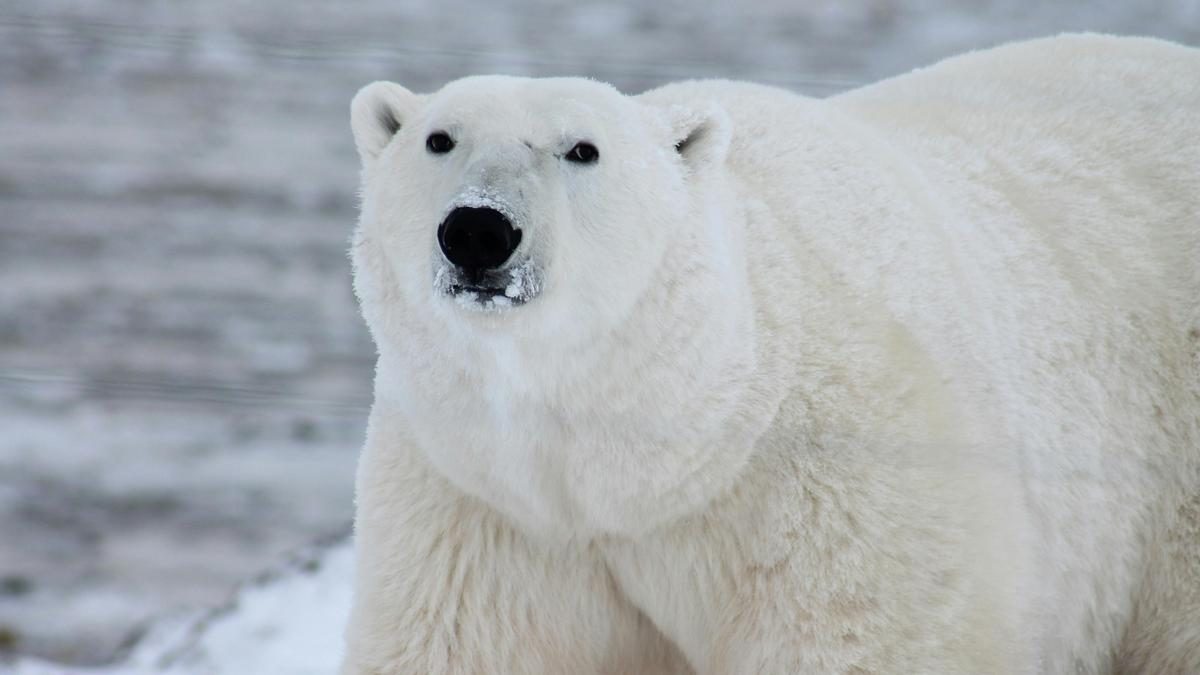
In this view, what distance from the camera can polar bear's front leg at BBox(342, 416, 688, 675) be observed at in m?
2.43

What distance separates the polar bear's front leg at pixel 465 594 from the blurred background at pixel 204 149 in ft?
0.87

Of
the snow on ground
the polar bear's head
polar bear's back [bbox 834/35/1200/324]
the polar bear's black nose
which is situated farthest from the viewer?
the snow on ground

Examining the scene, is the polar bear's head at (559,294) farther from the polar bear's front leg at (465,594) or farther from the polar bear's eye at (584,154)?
the polar bear's front leg at (465,594)

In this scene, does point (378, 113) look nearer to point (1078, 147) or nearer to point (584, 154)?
point (584, 154)

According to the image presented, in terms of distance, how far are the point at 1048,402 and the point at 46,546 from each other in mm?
3287

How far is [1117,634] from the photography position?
9.48 feet

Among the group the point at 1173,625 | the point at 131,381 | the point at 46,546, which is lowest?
the point at 1173,625

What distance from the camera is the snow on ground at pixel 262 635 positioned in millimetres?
3588

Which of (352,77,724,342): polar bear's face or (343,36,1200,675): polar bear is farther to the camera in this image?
(343,36,1200,675): polar bear

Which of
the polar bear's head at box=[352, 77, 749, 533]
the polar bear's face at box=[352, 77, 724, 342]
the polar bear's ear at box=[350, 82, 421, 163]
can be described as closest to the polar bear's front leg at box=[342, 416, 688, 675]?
the polar bear's head at box=[352, 77, 749, 533]

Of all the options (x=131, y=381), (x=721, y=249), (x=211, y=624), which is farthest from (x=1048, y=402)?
(x=211, y=624)

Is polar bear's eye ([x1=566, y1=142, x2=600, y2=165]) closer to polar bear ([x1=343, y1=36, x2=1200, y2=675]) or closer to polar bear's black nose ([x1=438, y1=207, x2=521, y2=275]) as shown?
polar bear ([x1=343, y1=36, x2=1200, y2=675])

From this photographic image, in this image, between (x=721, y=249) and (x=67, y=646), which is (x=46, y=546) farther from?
(x=721, y=249)

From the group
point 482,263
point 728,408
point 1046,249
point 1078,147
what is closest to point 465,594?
point 728,408
